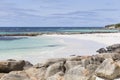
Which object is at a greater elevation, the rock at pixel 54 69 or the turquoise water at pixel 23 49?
the rock at pixel 54 69

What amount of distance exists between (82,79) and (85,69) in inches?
14.6

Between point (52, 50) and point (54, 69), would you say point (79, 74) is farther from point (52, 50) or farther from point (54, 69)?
point (52, 50)

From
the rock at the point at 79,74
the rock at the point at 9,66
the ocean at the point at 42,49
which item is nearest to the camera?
the rock at the point at 79,74

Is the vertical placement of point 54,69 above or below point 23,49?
above

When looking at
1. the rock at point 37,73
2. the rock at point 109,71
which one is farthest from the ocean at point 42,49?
the rock at point 109,71

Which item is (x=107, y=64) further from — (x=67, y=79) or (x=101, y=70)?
(x=67, y=79)

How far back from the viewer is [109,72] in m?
7.63

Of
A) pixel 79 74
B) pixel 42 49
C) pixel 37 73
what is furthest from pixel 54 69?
pixel 42 49

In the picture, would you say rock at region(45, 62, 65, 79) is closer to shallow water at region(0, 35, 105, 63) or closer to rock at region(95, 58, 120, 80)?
rock at region(95, 58, 120, 80)

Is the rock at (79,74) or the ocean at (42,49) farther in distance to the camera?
the ocean at (42,49)

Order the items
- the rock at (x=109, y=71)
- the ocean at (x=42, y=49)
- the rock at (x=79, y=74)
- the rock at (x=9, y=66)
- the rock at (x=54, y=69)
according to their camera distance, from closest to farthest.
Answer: the rock at (x=109, y=71) → the rock at (x=79, y=74) → the rock at (x=54, y=69) → the rock at (x=9, y=66) → the ocean at (x=42, y=49)

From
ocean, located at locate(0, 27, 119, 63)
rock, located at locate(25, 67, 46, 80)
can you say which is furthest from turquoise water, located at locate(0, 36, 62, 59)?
rock, located at locate(25, 67, 46, 80)

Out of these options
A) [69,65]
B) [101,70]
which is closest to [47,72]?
[69,65]

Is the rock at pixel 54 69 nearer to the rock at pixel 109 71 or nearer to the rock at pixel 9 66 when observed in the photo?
the rock at pixel 9 66
